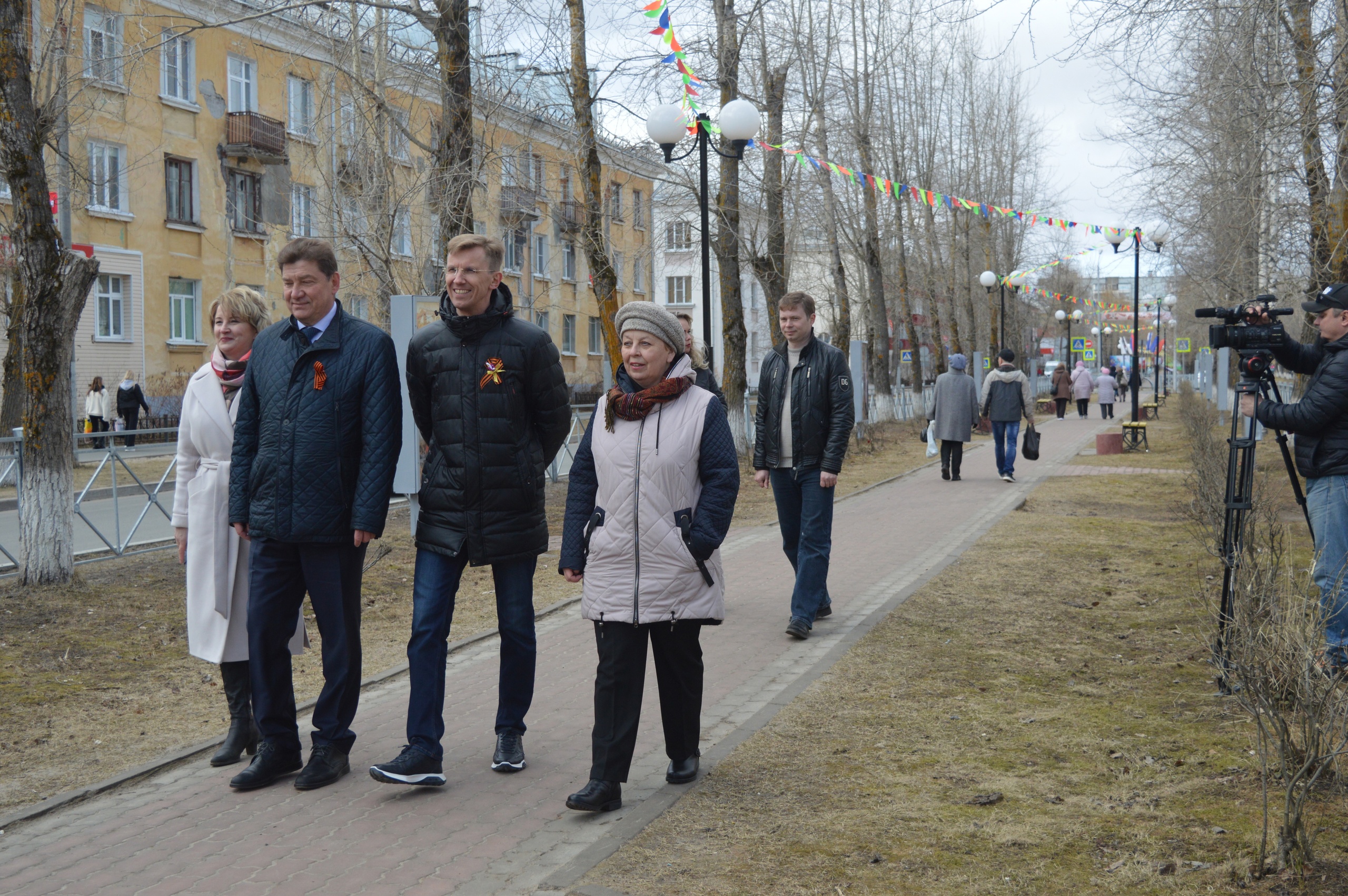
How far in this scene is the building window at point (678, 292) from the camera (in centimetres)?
6228

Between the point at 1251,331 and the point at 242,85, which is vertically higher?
the point at 242,85

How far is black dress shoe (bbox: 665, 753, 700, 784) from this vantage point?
465 cm

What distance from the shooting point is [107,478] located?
11.2 m

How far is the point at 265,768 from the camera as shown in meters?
4.71

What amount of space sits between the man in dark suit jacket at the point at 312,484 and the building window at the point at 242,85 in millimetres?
29483

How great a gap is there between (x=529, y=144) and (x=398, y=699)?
11.0 meters

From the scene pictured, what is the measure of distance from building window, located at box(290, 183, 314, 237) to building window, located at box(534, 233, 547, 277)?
1665cm

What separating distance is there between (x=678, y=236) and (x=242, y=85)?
1340 centimetres

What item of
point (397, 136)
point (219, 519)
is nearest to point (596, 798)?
point (219, 519)

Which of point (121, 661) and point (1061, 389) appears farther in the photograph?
point (1061, 389)

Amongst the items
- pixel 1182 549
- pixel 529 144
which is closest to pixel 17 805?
pixel 1182 549

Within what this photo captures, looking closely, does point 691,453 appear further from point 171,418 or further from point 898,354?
point 898,354

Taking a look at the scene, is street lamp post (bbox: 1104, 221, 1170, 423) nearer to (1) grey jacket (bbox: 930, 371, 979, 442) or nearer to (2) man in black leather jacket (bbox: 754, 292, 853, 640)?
(1) grey jacket (bbox: 930, 371, 979, 442)

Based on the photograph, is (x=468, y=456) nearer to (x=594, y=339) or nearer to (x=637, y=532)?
(x=637, y=532)
